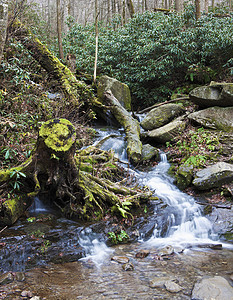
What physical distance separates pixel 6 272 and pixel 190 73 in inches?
482

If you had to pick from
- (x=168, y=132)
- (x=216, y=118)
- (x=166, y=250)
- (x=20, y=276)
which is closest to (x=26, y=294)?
(x=20, y=276)

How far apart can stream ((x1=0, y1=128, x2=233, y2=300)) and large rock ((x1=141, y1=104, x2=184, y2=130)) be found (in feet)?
16.3

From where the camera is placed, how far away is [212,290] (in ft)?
10.2

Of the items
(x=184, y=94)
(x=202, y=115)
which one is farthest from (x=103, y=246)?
(x=184, y=94)

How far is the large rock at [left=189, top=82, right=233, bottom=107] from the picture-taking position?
28.0ft

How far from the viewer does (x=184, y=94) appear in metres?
12.5

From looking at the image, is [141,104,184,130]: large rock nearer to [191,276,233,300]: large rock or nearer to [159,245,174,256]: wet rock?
[159,245,174,256]: wet rock

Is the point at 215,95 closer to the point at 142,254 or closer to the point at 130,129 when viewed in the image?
the point at 130,129

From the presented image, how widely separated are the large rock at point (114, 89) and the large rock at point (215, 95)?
13.4ft

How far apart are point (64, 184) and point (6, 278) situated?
1.89 meters

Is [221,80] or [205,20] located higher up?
[205,20]

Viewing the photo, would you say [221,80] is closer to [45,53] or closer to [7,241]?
[45,53]

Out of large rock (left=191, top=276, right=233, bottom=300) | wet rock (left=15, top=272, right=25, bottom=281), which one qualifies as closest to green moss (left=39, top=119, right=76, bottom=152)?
wet rock (left=15, top=272, right=25, bottom=281)

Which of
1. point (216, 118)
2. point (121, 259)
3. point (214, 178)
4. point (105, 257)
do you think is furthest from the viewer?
point (216, 118)
